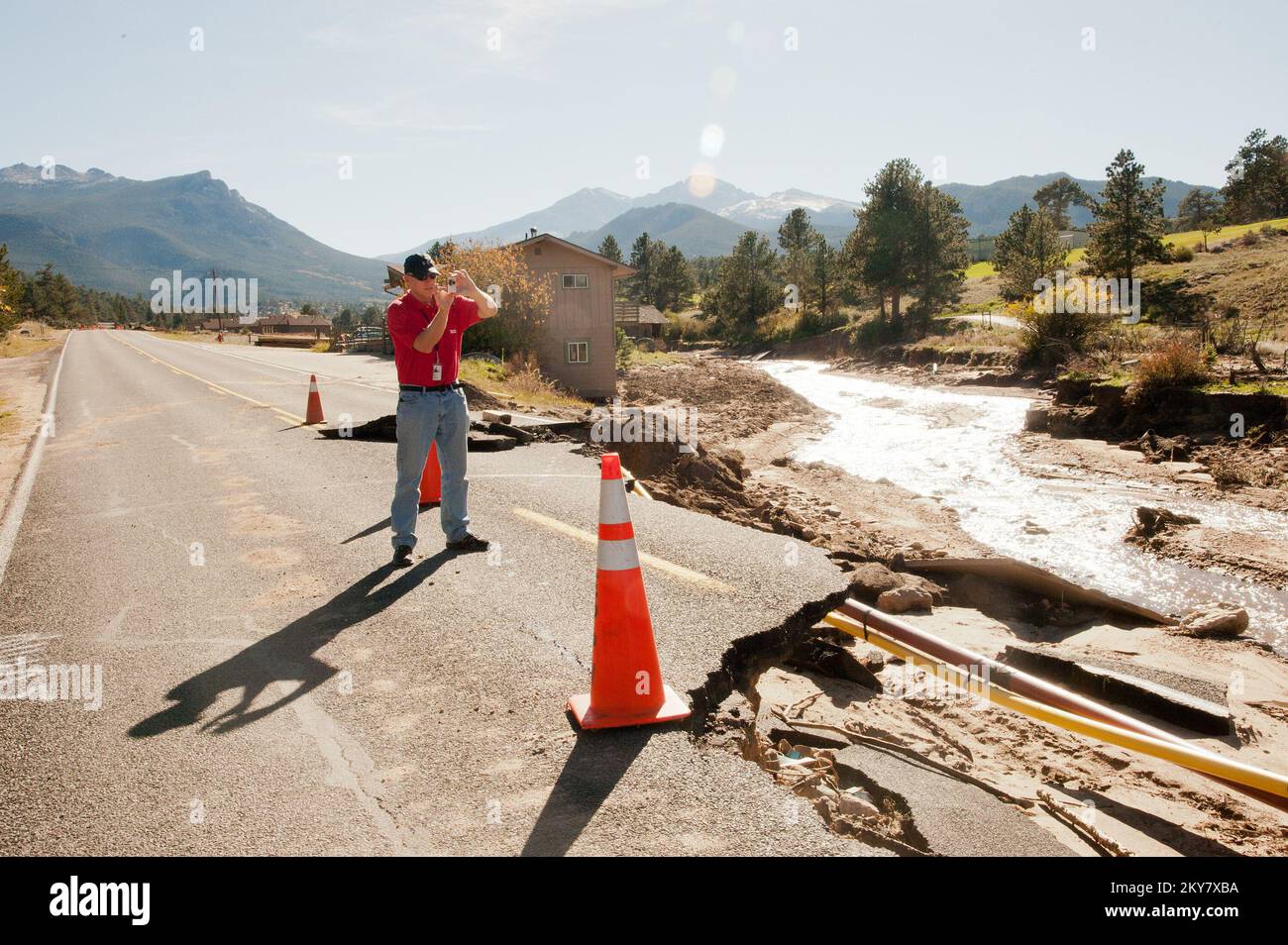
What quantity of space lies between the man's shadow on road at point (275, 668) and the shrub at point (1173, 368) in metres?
20.9

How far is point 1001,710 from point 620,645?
3.41m

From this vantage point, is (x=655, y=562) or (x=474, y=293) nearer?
(x=474, y=293)

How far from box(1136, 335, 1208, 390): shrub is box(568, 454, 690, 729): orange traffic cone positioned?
21.1 m

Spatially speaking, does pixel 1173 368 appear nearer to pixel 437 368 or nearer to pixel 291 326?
pixel 437 368

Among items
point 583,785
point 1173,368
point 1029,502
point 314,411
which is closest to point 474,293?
point 583,785

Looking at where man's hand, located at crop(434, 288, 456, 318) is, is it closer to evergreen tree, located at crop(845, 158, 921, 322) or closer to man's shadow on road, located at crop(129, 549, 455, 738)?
Answer: man's shadow on road, located at crop(129, 549, 455, 738)

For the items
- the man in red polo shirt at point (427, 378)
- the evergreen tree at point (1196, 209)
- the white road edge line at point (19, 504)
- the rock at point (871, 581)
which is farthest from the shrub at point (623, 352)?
the evergreen tree at point (1196, 209)

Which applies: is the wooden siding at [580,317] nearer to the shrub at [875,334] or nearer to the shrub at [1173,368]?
the shrub at [1173,368]

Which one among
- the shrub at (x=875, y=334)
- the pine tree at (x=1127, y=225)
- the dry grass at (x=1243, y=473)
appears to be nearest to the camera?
the dry grass at (x=1243, y=473)

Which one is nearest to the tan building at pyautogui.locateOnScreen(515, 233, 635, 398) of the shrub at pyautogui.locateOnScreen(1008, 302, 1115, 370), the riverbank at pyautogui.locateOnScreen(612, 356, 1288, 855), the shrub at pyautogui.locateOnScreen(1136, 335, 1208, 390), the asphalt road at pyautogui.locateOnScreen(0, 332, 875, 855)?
the shrub at pyautogui.locateOnScreen(1008, 302, 1115, 370)

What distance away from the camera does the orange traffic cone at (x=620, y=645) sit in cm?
358

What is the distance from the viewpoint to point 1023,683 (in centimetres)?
508
